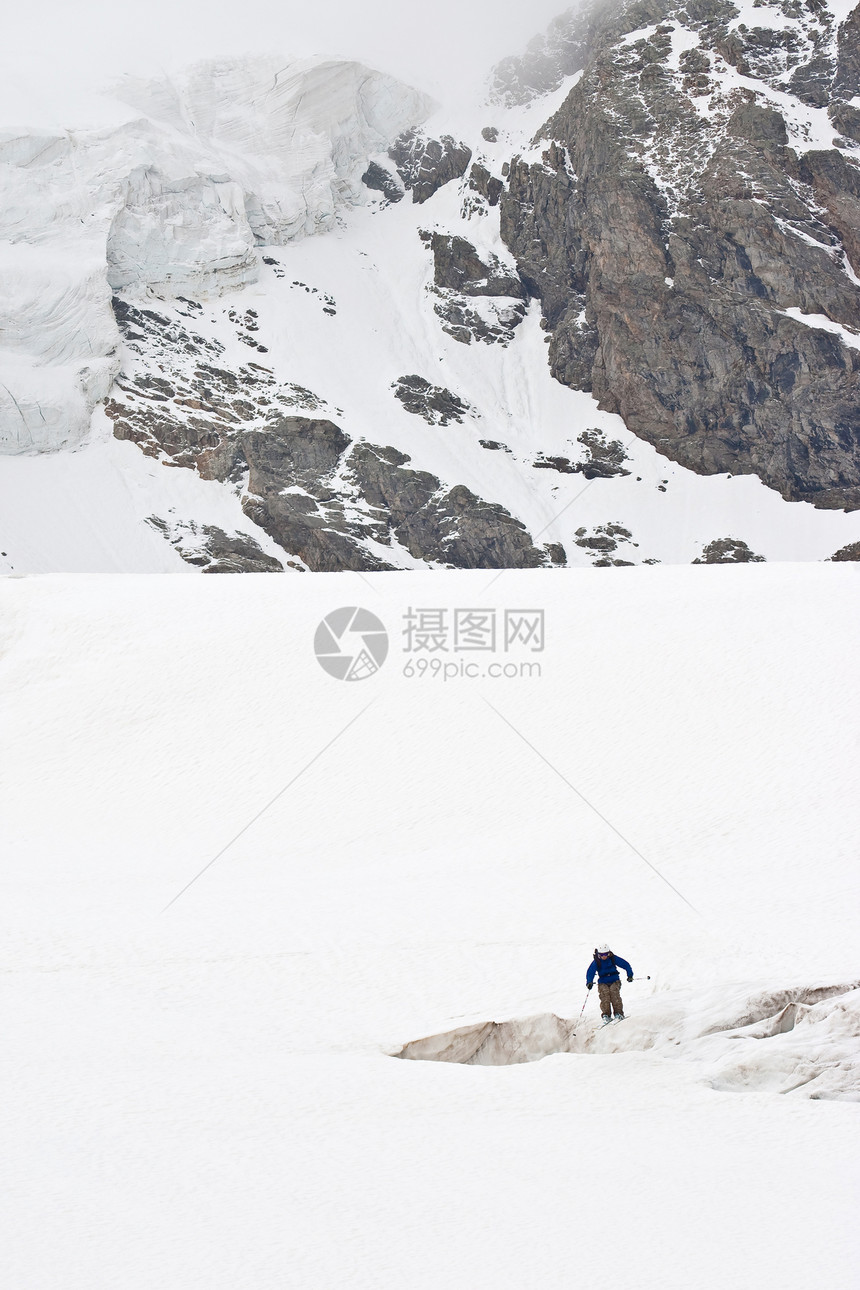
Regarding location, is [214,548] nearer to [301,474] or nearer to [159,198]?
[301,474]

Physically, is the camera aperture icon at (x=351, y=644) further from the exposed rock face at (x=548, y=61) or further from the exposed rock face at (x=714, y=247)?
the exposed rock face at (x=548, y=61)

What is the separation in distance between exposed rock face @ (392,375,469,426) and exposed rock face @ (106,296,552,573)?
285 inches

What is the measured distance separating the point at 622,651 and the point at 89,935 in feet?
40.3

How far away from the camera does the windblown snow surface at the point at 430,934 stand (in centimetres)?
509

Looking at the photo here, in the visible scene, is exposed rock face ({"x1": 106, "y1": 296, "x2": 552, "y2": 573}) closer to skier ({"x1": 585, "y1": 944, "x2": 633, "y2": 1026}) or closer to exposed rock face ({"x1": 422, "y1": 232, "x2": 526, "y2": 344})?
exposed rock face ({"x1": 422, "y1": 232, "x2": 526, "y2": 344})

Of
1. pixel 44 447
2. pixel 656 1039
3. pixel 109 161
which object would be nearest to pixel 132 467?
pixel 44 447

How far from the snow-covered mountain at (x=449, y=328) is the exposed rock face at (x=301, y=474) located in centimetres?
24

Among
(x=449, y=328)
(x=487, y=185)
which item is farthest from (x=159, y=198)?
(x=487, y=185)

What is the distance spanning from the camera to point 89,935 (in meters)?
12.9

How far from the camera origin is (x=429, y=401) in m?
85.9

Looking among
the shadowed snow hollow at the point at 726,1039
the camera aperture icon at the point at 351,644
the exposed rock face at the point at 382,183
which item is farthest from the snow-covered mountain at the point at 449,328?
the shadowed snow hollow at the point at 726,1039

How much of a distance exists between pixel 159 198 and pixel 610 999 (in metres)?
91.0

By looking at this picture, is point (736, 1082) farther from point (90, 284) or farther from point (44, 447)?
point (90, 284)

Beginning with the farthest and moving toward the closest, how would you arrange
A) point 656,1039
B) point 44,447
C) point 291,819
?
point 44,447, point 291,819, point 656,1039
